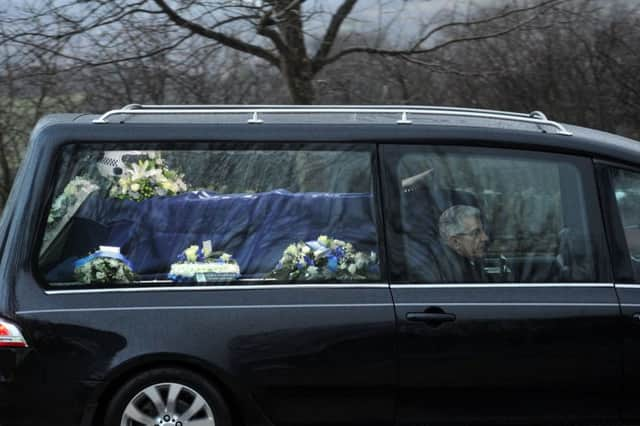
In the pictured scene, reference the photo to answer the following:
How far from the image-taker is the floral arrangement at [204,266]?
13.9ft

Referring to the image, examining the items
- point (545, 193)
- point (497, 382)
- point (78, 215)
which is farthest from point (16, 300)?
point (545, 193)

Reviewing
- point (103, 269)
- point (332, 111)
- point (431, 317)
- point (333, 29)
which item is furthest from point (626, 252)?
point (333, 29)

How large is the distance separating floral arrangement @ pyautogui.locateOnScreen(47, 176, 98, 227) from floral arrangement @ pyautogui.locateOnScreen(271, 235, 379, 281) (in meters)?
1.01

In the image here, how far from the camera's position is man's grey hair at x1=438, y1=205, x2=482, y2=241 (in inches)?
167

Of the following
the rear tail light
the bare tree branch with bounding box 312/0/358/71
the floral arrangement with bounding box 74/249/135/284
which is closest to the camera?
the rear tail light

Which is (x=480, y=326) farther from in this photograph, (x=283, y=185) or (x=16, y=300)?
(x=16, y=300)

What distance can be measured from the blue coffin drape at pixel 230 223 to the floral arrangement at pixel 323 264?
4 cm

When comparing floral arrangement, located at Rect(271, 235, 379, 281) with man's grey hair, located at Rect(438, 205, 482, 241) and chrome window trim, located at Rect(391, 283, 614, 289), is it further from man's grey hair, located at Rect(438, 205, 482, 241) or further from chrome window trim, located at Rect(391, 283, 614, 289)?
man's grey hair, located at Rect(438, 205, 482, 241)

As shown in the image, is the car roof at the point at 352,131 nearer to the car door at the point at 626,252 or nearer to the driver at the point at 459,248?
the car door at the point at 626,252

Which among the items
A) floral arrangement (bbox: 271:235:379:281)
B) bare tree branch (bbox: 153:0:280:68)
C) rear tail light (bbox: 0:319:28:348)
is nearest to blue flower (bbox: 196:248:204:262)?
floral arrangement (bbox: 271:235:379:281)

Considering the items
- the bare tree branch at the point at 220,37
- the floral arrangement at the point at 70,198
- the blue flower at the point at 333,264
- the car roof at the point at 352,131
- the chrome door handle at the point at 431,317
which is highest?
the bare tree branch at the point at 220,37

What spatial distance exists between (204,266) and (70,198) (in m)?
0.73

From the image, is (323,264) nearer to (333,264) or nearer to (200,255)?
(333,264)

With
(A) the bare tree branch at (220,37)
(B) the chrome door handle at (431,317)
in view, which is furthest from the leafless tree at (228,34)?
(B) the chrome door handle at (431,317)
